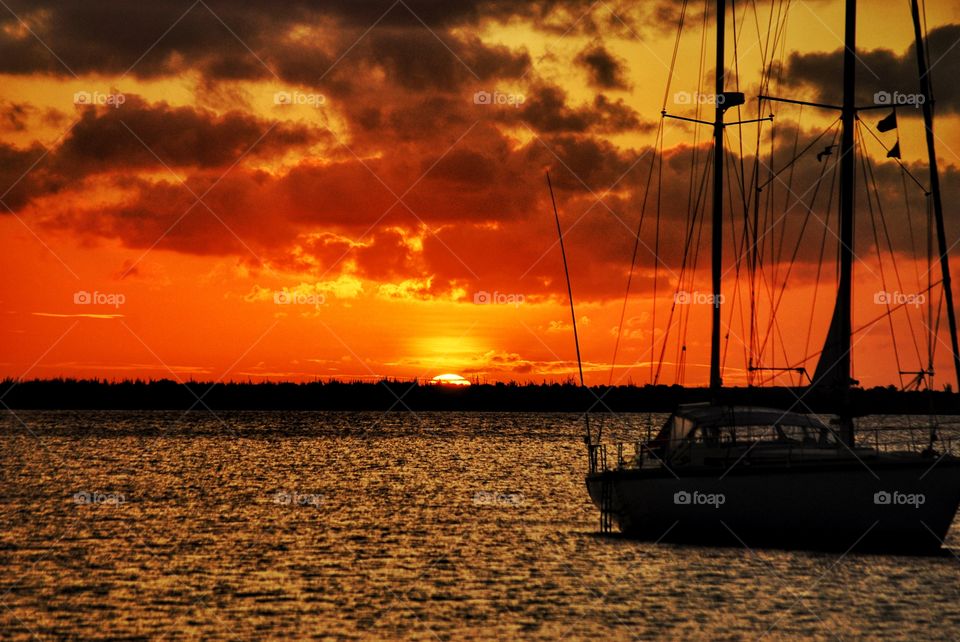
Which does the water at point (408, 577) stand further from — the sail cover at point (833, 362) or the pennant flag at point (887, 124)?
the pennant flag at point (887, 124)

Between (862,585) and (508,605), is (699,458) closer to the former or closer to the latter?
(862,585)

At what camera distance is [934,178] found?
120 feet

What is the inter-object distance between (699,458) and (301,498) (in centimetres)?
3206

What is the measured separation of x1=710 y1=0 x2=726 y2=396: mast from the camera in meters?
40.4

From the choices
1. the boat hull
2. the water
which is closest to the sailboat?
the boat hull

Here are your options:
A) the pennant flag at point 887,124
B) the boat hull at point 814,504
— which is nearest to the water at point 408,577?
the boat hull at point 814,504

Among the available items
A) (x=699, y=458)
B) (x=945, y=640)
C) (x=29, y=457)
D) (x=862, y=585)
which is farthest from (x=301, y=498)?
(x=29, y=457)

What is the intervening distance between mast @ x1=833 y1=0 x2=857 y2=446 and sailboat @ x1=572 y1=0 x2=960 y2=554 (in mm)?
30

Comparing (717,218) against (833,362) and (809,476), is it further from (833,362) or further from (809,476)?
(809,476)

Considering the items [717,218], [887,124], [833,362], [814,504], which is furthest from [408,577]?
[887,124]

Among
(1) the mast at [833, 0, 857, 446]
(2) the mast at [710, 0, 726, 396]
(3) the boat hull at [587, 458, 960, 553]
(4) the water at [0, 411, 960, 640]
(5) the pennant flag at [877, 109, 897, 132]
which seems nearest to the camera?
(4) the water at [0, 411, 960, 640]

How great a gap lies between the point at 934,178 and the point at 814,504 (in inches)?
429

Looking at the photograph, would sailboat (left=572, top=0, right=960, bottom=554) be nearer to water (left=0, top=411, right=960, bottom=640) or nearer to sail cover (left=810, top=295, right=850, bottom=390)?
sail cover (left=810, top=295, right=850, bottom=390)

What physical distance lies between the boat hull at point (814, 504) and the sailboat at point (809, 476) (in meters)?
0.03
